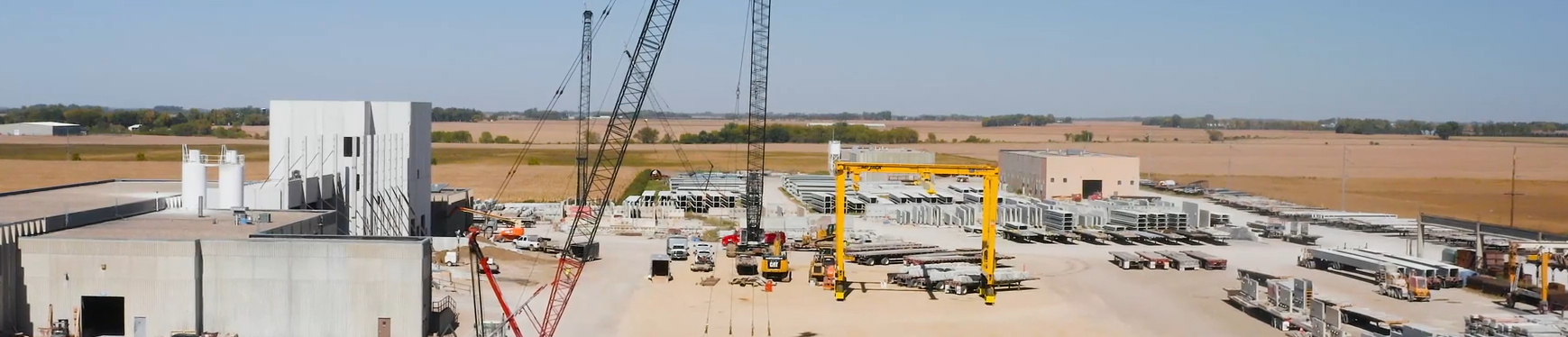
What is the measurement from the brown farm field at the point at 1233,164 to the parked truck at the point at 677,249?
25.4 m

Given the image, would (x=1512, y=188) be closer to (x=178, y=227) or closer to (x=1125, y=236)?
(x=1125, y=236)

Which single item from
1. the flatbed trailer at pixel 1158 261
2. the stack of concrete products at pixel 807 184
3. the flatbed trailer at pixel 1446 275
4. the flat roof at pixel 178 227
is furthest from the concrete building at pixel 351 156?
the stack of concrete products at pixel 807 184

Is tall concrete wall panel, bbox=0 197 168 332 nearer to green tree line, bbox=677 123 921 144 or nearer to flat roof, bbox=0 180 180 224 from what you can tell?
flat roof, bbox=0 180 180 224

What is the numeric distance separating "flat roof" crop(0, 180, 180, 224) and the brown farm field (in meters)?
28.0

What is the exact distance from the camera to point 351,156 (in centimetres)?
3031

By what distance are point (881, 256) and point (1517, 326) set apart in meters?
16.2

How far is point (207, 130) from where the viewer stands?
124938mm

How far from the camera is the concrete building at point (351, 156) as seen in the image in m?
29.9

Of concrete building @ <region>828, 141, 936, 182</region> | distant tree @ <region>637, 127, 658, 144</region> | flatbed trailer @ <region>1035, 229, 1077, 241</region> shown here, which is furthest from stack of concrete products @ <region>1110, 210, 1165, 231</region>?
distant tree @ <region>637, 127, 658, 144</region>

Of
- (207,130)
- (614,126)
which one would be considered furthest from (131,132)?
(614,126)

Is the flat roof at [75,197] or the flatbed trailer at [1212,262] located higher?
the flat roof at [75,197]

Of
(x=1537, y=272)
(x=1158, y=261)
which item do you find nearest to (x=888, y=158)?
(x=1158, y=261)

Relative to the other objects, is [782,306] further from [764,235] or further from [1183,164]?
[1183,164]

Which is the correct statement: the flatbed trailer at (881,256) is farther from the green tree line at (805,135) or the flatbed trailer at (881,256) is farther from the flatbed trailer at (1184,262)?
the green tree line at (805,135)
